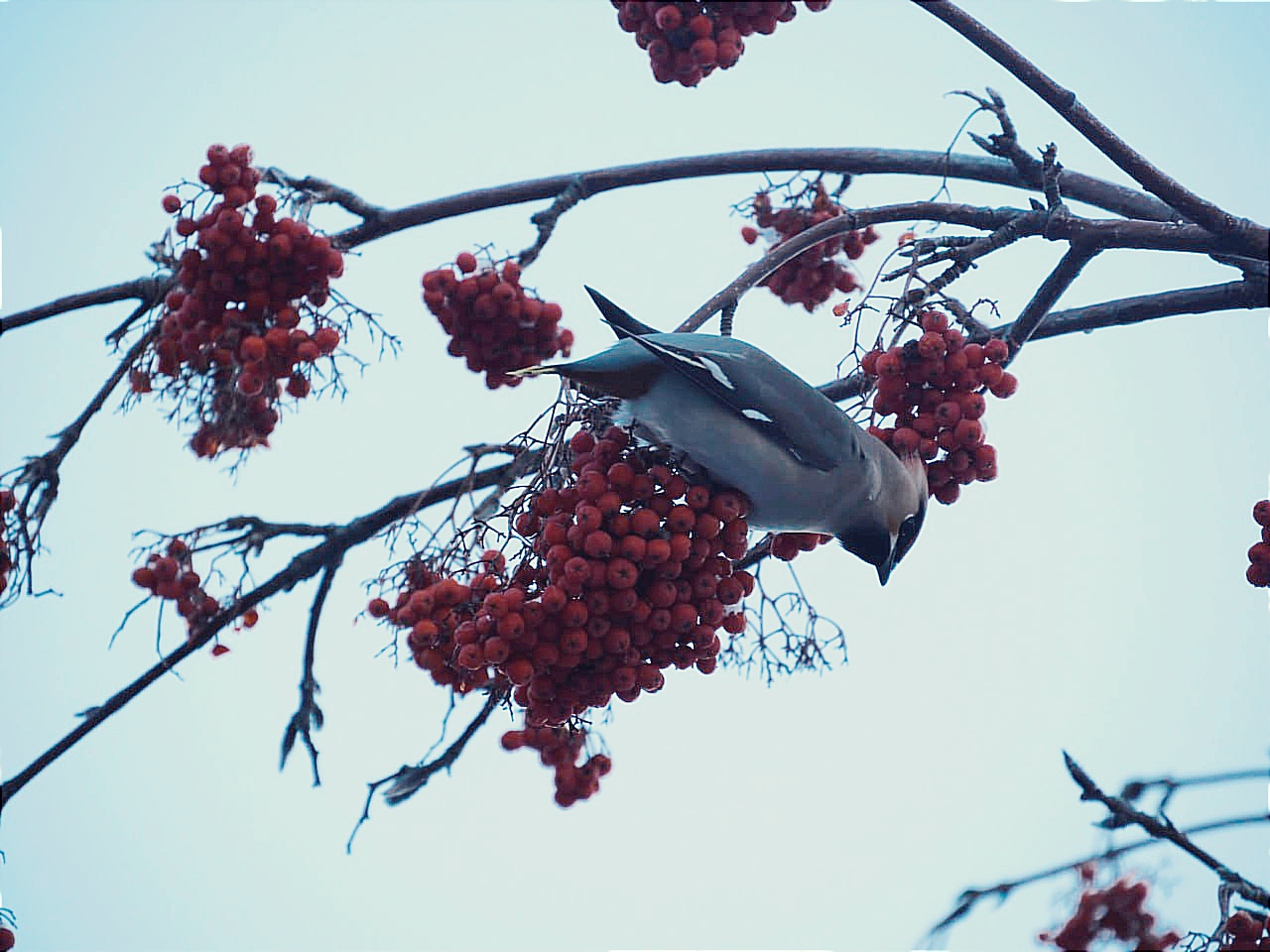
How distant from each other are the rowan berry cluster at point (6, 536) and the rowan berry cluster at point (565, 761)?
1.13m

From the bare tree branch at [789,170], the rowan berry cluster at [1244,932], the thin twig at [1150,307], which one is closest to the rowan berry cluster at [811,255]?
the bare tree branch at [789,170]

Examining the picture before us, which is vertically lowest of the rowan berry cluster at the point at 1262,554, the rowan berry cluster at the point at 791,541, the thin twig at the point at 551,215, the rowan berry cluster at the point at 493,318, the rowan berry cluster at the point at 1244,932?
the rowan berry cluster at the point at 1244,932

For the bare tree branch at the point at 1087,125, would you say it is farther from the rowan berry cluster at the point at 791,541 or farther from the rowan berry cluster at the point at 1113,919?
the rowan berry cluster at the point at 1113,919

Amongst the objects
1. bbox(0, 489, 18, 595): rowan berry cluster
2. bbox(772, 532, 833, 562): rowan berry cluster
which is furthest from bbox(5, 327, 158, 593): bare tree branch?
bbox(772, 532, 833, 562): rowan berry cluster

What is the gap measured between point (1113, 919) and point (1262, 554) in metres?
0.86

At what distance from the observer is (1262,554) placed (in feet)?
7.87

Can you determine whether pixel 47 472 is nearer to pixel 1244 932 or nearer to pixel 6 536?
pixel 6 536

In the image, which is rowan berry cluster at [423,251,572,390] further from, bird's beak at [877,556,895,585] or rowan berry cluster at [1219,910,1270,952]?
rowan berry cluster at [1219,910,1270,952]

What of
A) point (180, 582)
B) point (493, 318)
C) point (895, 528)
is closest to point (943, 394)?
point (895, 528)

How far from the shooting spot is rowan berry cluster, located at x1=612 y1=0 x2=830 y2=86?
90.2 inches

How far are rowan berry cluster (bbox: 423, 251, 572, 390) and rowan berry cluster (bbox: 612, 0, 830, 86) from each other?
0.76 meters

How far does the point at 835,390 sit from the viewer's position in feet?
9.43

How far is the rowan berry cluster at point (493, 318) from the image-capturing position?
117 inches

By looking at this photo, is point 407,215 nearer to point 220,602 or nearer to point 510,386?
point 510,386
